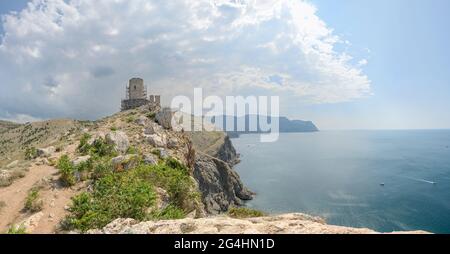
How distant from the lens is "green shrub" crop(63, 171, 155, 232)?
13.0 m

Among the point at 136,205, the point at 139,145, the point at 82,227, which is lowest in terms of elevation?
the point at 82,227

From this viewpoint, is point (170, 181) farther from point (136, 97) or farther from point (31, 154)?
point (136, 97)

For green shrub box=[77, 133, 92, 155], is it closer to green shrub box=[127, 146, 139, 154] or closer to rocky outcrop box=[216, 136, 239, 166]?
green shrub box=[127, 146, 139, 154]

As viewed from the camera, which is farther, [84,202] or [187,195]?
[187,195]

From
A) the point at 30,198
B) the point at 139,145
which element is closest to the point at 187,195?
the point at 30,198

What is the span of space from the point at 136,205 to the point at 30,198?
7.17 metres

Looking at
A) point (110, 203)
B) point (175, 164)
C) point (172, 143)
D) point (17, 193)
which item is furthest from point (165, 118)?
point (110, 203)

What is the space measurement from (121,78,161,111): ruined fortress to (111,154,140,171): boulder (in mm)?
22673

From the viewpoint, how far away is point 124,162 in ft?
69.9

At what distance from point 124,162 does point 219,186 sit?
6473 cm
